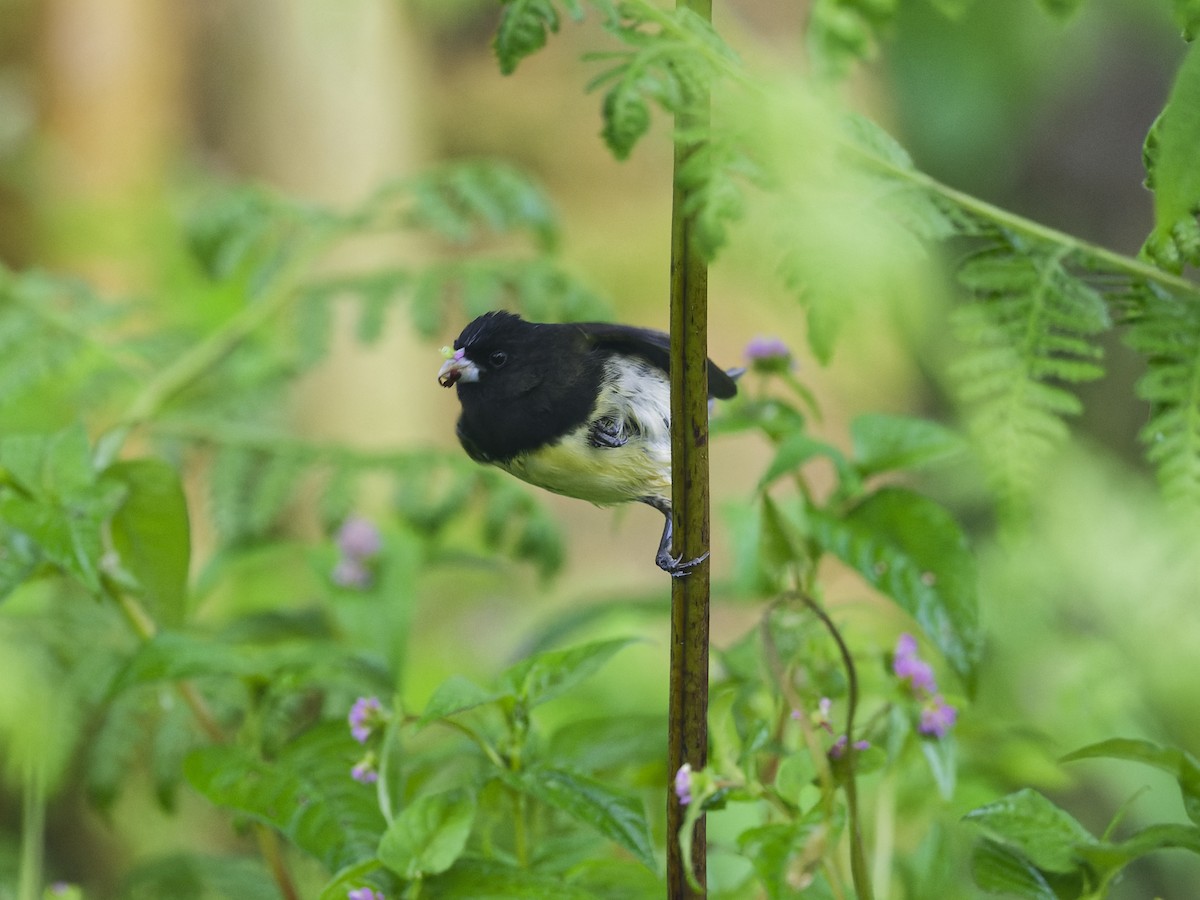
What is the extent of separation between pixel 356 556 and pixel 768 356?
1.92 ft

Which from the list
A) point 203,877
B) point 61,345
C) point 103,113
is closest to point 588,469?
point 203,877

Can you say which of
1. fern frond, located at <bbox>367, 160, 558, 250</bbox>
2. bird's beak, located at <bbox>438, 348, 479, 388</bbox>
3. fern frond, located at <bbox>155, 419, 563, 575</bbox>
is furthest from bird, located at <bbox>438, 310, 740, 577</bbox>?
fern frond, located at <bbox>367, 160, 558, 250</bbox>

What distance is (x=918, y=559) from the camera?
1.21m

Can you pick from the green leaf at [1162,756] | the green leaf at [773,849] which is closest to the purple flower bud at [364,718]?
the green leaf at [773,849]

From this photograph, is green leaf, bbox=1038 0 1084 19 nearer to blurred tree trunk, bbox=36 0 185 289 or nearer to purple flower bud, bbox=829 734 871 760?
purple flower bud, bbox=829 734 871 760

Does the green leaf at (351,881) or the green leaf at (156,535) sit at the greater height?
the green leaf at (156,535)

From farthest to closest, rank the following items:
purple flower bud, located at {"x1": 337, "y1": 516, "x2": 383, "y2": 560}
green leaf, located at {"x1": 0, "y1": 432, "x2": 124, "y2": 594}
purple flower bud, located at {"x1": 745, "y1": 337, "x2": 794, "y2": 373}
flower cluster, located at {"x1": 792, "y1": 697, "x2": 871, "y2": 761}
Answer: purple flower bud, located at {"x1": 337, "y1": 516, "x2": 383, "y2": 560}, purple flower bud, located at {"x1": 745, "y1": 337, "x2": 794, "y2": 373}, green leaf, located at {"x1": 0, "y1": 432, "x2": 124, "y2": 594}, flower cluster, located at {"x1": 792, "y1": 697, "x2": 871, "y2": 761}

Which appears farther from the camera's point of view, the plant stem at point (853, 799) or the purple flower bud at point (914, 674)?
the purple flower bud at point (914, 674)

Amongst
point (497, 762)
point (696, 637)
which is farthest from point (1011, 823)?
point (497, 762)

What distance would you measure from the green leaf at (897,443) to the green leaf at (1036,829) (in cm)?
43

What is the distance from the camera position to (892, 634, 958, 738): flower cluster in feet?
3.64

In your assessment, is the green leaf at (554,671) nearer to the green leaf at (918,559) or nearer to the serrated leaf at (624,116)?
the green leaf at (918,559)

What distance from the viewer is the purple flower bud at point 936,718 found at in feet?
3.64

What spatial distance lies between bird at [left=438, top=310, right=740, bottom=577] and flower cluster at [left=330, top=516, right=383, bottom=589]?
18.3 inches
